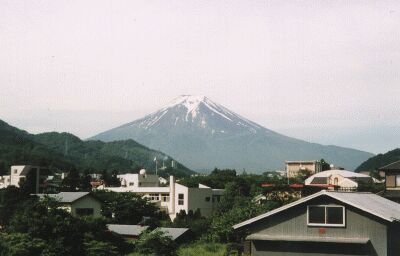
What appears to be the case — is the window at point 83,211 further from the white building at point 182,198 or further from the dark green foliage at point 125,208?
the white building at point 182,198

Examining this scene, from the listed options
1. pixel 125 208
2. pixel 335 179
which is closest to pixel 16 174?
pixel 335 179

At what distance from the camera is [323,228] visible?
2283cm

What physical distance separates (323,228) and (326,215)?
542 mm

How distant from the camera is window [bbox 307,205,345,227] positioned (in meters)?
22.7

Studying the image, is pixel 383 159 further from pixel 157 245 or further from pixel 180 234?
pixel 157 245

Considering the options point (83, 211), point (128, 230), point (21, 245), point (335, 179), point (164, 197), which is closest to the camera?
point (21, 245)

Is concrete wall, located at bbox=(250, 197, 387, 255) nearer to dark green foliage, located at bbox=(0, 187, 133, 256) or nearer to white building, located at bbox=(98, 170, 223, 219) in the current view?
dark green foliage, located at bbox=(0, 187, 133, 256)

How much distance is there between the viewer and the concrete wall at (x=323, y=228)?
22156 mm

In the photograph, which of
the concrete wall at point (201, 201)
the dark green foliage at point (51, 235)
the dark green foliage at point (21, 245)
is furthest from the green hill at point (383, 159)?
the dark green foliage at point (21, 245)

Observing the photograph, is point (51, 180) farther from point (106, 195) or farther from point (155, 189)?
point (106, 195)

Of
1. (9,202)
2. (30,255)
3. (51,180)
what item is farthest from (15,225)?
(51,180)

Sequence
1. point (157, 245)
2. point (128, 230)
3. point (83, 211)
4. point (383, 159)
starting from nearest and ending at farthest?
point (157, 245), point (128, 230), point (83, 211), point (383, 159)

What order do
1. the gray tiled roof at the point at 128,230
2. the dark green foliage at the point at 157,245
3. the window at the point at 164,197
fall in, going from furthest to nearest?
the window at the point at 164,197 → the gray tiled roof at the point at 128,230 → the dark green foliage at the point at 157,245

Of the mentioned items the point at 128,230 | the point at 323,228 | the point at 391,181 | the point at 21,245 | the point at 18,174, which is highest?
the point at 18,174
